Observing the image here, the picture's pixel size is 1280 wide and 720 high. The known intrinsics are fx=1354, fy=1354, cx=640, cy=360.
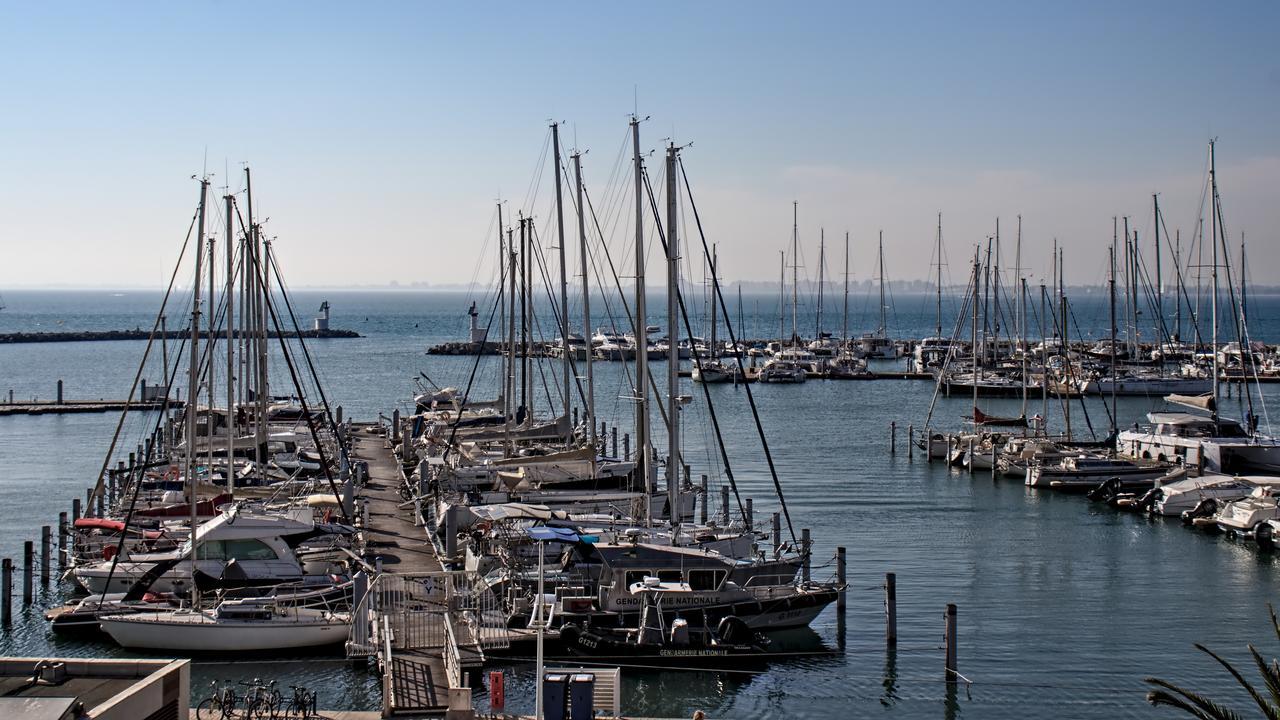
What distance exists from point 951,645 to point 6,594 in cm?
2233

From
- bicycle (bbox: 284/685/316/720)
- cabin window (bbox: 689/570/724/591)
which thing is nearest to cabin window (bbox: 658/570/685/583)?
cabin window (bbox: 689/570/724/591)

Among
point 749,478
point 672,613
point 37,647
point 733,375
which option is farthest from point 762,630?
point 733,375

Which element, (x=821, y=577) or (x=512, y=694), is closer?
(x=512, y=694)

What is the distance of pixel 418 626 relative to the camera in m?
25.8

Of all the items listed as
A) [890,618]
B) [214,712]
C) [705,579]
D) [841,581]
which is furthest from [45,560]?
[890,618]

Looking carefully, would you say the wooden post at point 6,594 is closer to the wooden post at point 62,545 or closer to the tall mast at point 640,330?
the wooden post at point 62,545

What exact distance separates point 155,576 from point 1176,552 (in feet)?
100

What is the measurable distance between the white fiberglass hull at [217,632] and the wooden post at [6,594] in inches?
165

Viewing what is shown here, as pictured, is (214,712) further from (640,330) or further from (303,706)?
(640,330)

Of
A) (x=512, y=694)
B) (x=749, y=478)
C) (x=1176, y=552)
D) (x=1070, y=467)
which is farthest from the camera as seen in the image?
(x=749, y=478)

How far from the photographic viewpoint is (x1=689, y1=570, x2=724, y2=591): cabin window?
30844 mm

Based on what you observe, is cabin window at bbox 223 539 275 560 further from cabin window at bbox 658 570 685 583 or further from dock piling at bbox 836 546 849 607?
dock piling at bbox 836 546 849 607

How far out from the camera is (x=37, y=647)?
101 ft

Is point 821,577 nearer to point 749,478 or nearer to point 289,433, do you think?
point 749,478
